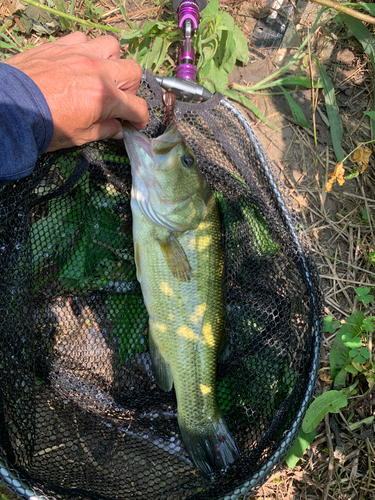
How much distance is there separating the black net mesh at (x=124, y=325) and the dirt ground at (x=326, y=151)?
2.81 feet

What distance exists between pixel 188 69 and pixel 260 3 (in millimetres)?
1572

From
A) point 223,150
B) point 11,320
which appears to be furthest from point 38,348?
point 223,150

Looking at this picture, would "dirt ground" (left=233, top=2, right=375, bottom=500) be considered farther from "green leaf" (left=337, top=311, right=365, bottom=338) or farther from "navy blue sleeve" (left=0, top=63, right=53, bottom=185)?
"navy blue sleeve" (left=0, top=63, right=53, bottom=185)

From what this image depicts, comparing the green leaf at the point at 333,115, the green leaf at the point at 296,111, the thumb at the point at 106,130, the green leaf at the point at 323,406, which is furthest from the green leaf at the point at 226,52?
the green leaf at the point at 323,406

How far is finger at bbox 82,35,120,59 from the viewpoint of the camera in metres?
2.20

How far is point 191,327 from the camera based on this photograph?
244 centimetres

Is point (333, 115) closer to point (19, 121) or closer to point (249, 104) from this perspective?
point (249, 104)

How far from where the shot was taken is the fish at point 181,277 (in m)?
2.37

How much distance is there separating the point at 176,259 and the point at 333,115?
220 centimetres

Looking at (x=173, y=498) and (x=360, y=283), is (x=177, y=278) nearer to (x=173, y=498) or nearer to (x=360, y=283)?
(x=173, y=498)

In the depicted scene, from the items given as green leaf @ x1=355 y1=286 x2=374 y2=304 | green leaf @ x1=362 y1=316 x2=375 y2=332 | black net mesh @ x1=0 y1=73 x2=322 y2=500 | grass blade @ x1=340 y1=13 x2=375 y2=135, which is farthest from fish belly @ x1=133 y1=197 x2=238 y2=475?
grass blade @ x1=340 y1=13 x2=375 y2=135

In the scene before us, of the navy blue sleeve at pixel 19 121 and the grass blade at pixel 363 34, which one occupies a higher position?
the grass blade at pixel 363 34

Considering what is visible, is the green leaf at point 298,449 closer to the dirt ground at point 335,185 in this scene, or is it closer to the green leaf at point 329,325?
the dirt ground at point 335,185

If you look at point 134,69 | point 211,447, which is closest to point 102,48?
point 134,69
